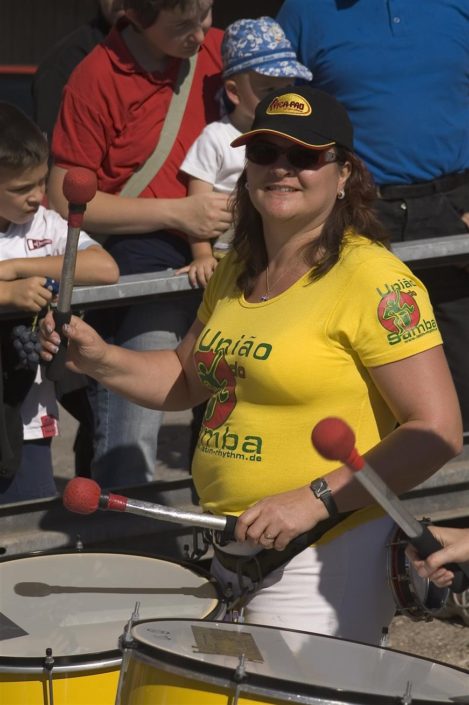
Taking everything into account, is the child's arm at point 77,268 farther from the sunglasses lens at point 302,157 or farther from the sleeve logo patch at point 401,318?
the sleeve logo patch at point 401,318

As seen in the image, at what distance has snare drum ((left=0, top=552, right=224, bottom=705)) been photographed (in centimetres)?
281

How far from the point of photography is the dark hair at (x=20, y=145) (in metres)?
4.04

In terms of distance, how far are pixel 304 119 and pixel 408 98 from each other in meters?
1.41

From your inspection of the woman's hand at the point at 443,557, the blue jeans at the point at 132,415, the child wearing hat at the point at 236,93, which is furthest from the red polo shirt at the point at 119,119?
the woman's hand at the point at 443,557

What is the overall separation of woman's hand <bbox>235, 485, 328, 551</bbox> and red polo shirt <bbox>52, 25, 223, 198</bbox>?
5.53 feet

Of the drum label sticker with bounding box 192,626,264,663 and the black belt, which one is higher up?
the drum label sticker with bounding box 192,626,264,663

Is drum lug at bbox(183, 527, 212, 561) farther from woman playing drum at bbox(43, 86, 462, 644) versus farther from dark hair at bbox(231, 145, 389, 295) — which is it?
dark hair at bbox(231, 145, 389, 295)

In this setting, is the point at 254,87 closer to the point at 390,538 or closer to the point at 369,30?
the point at 369,30

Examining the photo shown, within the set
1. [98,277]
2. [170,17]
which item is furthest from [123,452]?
[170,17]

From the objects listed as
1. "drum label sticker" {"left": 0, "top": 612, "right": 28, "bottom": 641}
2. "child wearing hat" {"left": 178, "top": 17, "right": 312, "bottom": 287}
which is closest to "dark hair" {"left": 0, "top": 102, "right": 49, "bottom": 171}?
"child wearing hat" {"left": 178, "top": 17, "right": 312, "bottom": 287}

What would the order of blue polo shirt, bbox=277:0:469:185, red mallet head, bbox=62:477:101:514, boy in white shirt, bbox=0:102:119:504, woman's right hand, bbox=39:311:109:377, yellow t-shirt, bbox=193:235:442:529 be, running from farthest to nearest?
blue polo shirt, bbox=277:0:469:185 → boy in white shirt, bbox=0:102:119:504 → woman's right hand, bbox=39:311:109:377 → yellow t-shirt, bbox=193:235:442:529 → red mallet head, bbox=62:477:101:514

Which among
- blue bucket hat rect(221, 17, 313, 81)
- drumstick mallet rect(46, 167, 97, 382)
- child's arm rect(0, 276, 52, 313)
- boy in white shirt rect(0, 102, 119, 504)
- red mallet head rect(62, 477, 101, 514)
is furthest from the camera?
→ blue bucket hat rect(221, 17, 313, 81)

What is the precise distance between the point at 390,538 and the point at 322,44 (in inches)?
78.4

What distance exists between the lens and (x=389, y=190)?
15.0 ft
